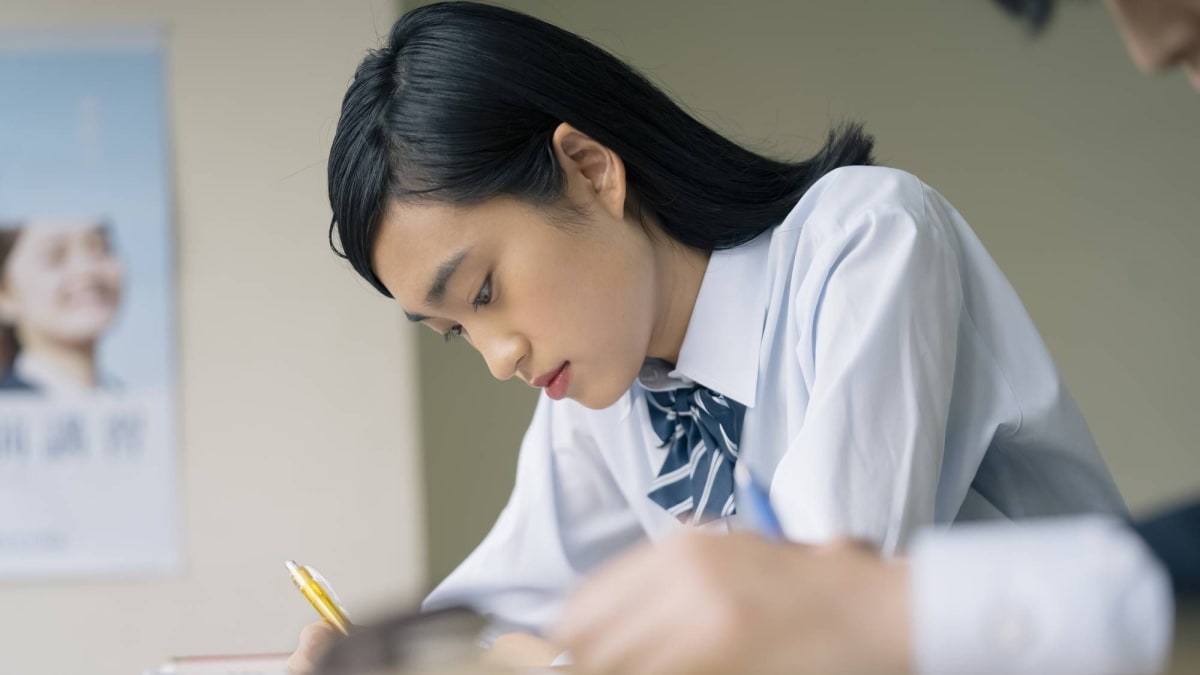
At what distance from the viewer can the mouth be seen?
124 cm

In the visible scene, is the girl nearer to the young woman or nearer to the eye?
the eye

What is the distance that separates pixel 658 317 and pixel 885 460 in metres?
0.42

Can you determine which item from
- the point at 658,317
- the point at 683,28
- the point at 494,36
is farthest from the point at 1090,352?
the point at 494,36

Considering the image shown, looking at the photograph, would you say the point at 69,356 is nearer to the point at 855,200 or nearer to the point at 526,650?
the point at 855,200

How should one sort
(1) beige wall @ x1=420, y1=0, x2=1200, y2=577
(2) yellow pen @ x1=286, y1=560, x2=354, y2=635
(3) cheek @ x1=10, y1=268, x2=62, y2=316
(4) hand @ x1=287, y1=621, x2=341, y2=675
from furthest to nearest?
1. (1) beige wall @ x1=420, y1=0, x2=1200, y2=577
2. (3) cheek @ x1=10, y1=268, x2=62, y2=316
3. (2) yellow pen @ x1=286, y1=560, x2=354, y2=635
4. (4) hand @ x1=287, y1=621, x2=341, y2=675

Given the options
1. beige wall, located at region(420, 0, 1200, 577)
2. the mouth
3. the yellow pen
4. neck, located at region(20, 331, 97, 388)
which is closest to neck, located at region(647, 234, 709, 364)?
the mouth

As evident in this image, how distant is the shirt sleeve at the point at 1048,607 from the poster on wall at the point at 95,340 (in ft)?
7.83

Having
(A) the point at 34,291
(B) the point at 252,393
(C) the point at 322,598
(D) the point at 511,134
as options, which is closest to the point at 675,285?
(D) the point at 511,134

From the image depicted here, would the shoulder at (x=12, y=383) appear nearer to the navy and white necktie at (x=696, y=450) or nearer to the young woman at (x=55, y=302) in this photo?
the young woman at (x=55, y=302)

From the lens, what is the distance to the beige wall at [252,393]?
8.46 ft

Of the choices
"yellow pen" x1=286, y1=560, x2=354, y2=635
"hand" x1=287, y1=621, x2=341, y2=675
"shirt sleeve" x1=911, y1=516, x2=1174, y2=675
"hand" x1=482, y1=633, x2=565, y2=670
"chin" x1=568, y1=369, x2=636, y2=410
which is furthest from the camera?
"chin" x1=568, y1=369, x2=636, y2=410

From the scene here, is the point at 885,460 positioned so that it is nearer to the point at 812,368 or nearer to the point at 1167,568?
the point at 812,368

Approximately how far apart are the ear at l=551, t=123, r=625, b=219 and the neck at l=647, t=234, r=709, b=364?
3.2 inches

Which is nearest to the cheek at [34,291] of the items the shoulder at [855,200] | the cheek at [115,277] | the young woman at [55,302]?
the young woman at [55,302]
